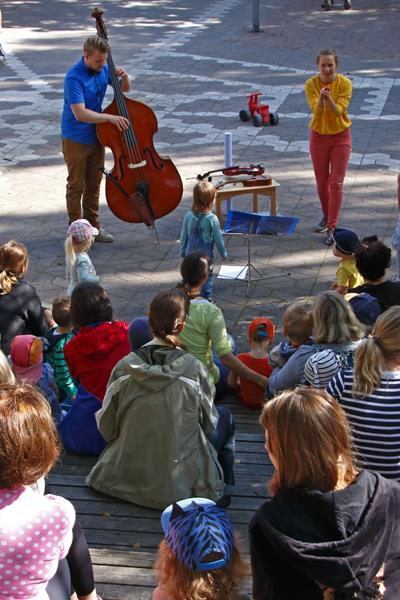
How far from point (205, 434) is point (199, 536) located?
1.71 m

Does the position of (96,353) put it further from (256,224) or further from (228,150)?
(228,150)

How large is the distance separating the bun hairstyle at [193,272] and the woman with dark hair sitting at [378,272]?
3.09 ft

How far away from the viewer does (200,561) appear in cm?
243

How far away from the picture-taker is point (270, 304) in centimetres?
686

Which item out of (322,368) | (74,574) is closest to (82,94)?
(322,368)

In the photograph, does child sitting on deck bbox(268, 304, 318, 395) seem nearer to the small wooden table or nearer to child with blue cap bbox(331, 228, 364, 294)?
child with blue cap bbox(331, 228, 364, 294)

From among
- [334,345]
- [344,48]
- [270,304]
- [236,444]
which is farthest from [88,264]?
[344,48]

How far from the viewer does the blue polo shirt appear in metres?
7.28

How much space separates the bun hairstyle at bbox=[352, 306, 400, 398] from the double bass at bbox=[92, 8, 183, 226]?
4.11 meters

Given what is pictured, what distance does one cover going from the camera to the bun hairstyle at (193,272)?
5332 millimetres

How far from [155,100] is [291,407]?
35.3 ft

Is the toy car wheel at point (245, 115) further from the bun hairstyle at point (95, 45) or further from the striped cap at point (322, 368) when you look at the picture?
the striped cap at point (322, 368)

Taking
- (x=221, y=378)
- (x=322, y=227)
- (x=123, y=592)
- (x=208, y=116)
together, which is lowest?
(x=208, y=116)

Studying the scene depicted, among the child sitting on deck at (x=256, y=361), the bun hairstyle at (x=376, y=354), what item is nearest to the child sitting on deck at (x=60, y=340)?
the child sitting on deck at (x=256, y=361)
